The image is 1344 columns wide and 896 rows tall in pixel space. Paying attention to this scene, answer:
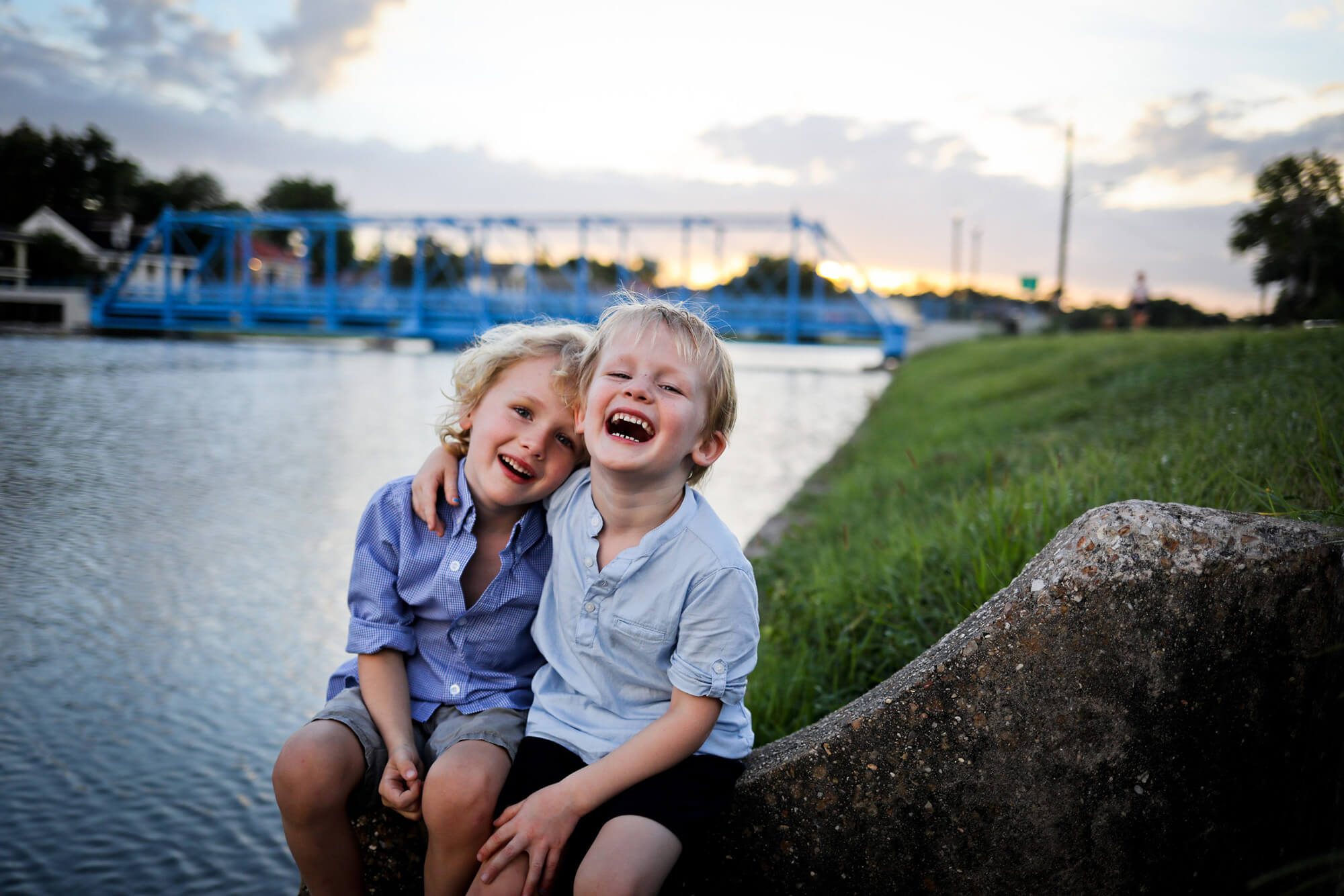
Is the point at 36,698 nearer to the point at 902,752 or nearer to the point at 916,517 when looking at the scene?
the point at 902,752

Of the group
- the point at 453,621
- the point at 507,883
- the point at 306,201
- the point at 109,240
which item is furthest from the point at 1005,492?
the point at 306,201

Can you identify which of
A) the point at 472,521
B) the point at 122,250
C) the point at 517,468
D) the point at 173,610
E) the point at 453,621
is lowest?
the point at 173,610

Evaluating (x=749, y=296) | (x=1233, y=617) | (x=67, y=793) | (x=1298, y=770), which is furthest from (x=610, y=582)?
(x=749, y=296)

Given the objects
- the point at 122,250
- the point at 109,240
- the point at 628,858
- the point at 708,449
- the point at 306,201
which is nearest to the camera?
the point at 628,858

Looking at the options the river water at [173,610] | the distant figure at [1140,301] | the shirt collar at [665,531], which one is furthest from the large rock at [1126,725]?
the distant figure at [1140,301]

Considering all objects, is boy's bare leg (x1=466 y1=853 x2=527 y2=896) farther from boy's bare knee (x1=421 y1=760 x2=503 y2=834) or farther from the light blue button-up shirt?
the light blue button-up shirt

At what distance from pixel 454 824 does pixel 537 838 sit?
16 centimetres

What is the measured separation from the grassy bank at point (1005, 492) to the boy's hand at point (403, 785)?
1.16 meters

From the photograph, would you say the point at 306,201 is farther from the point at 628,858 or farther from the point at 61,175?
the point at 628,858

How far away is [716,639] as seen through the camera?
150 cm

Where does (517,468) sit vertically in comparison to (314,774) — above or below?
above

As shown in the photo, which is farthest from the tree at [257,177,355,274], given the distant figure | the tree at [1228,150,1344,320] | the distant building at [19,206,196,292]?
the tree at [1228,150,1344,320]

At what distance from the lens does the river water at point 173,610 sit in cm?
221

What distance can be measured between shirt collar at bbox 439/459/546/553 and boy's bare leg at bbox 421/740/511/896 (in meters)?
0.47
